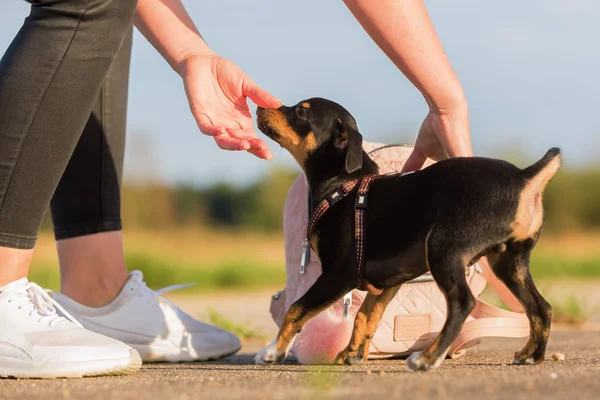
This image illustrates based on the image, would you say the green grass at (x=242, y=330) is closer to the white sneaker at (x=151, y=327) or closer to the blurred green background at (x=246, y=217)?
the white sneaker at (x=151, y=327)

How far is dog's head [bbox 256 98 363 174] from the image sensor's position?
12.2 ft

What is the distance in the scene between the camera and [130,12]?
9.66 feet

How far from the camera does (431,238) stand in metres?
2.82

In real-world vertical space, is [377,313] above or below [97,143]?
below

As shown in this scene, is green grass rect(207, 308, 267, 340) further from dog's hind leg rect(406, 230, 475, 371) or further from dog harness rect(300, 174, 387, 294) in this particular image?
dog's hind leg rect(406, 230, 475, 371)

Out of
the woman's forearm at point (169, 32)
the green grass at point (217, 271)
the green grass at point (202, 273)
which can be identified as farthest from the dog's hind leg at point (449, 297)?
the green grass at point (202, 273)

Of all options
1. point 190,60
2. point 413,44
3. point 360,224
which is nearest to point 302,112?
point 190,60

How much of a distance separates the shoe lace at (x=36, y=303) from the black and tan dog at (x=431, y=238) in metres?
0.85

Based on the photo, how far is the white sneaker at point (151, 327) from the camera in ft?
12.5

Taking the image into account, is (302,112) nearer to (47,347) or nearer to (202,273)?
(47,347)

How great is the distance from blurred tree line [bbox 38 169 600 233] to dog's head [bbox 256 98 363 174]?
21.0 metres

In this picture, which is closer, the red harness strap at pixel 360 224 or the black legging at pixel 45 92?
the black legging at pixel 45 92

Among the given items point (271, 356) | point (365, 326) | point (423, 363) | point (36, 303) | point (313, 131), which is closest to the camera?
point (423, 363)

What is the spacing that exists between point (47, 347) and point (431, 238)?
1396 millimetres
